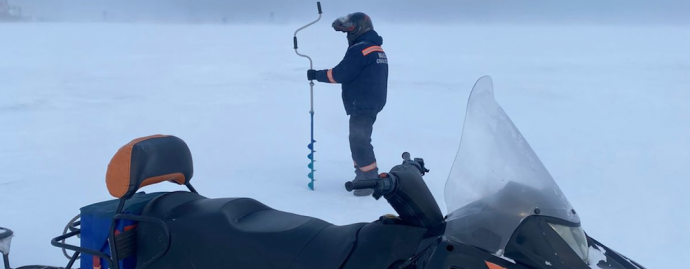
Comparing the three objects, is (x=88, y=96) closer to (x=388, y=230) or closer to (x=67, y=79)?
(x=67, y=79)

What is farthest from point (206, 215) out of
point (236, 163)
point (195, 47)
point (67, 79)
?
point (195, 47)

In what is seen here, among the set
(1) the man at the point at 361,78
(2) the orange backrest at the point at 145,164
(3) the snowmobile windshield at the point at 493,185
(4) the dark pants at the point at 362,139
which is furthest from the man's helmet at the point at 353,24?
(3) the snowmobile windshield at the point at 493,185

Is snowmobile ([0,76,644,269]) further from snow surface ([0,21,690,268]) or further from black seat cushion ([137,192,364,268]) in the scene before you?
snow surface ([0,21,690,268])

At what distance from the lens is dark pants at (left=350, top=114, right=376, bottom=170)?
15.1ft

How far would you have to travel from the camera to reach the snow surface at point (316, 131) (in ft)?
14.2

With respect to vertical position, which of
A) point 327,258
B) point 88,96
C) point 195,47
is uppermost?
point 195,47

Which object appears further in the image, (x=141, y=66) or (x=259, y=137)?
(x=141, y=66)

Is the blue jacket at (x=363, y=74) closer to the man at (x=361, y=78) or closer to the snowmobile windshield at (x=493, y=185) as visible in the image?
the man at (x=361, y=78)

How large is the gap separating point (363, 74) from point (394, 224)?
9.40 feet

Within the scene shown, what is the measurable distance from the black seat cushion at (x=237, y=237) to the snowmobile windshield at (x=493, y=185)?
0.37m

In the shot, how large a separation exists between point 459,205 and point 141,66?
1528cm

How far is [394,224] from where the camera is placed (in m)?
1.78

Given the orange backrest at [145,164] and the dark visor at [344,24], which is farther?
the dark visor at [344,24]

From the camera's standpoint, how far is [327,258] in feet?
5.85
